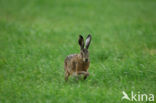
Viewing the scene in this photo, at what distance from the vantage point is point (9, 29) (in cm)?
1473

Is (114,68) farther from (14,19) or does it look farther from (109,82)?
(14,19)

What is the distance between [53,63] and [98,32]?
512 cm

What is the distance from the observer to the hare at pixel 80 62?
7941mm

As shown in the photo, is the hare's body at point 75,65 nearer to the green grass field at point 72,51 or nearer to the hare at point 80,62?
the hare at point 80,62

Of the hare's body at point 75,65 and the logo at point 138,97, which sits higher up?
the hare's body at point 75,65

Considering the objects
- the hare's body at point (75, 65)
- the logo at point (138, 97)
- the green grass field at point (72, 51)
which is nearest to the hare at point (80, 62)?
the hare's body at point (75, 65)

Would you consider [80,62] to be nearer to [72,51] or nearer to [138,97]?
[138,97]

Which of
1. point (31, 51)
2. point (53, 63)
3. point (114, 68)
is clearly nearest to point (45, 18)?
point (31, 51)

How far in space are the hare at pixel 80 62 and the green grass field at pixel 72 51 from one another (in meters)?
0.22

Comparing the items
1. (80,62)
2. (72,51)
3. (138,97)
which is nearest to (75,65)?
(80,62)

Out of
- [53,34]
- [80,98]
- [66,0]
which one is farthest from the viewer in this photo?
[66,0]

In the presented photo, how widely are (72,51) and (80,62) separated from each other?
264 cm

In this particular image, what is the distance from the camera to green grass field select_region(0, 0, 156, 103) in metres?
7.33

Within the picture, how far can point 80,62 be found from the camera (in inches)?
318
